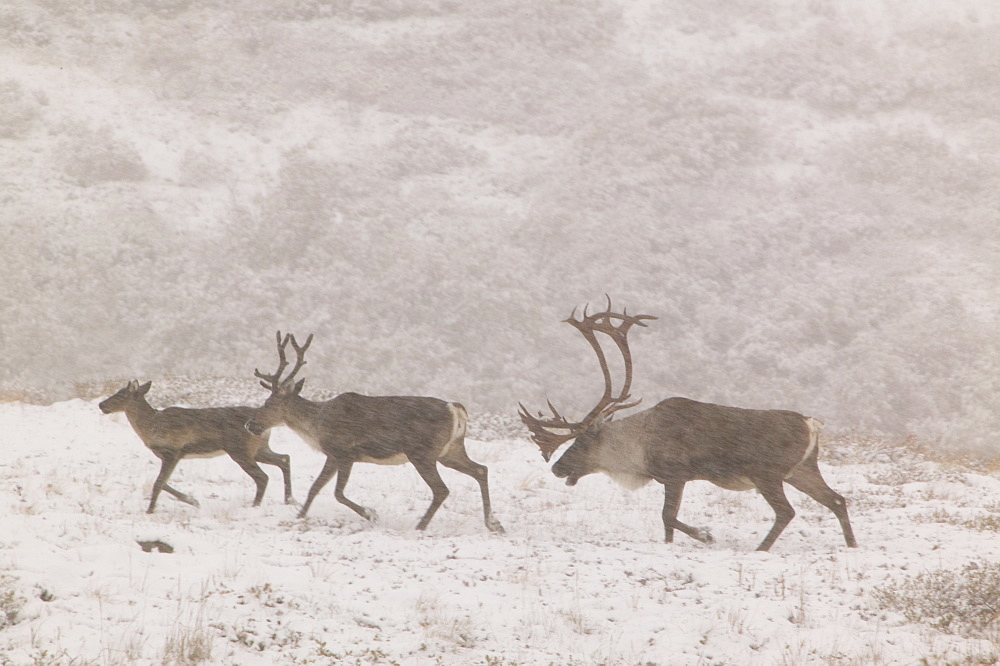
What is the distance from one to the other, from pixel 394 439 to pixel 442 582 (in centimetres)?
314

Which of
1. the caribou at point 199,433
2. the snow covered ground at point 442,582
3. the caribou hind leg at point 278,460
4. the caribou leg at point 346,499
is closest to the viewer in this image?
the snow covered ground at point 442,582

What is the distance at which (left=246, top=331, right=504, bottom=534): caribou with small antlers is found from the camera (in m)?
10.2

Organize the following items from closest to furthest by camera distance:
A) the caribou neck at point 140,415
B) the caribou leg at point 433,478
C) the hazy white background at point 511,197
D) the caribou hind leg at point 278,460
Result: the caribou leg at point 433,478
the caribou neck at point 140,415
the caribou hind leg at point 278,460
the hazy white background at point 511,197

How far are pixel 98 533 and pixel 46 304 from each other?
1894 centimetres

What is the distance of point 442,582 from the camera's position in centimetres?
730

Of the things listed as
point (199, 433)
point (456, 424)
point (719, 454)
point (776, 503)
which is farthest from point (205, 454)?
point (776, 503)

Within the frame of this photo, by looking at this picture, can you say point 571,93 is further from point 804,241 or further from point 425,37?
point 804,241

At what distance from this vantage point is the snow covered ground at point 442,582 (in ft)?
18.9

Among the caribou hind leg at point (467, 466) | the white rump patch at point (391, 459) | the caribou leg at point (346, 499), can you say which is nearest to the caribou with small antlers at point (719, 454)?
the caribou hind leg at point (467, 466)

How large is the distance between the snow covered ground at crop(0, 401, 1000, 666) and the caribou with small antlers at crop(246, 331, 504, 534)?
48 cm

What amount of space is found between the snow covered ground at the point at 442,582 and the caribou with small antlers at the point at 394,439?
475 millimetres

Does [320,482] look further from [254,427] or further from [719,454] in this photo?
[719,454]

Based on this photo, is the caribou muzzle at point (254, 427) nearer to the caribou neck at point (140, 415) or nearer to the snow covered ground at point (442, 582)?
the snow covered ground at point (442, 582)

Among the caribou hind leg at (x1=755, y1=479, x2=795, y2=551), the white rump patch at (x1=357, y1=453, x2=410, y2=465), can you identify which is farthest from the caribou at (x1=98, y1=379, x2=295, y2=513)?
the caribou hind leg at (x1=755, y1=479, x2=795, y2=551)
